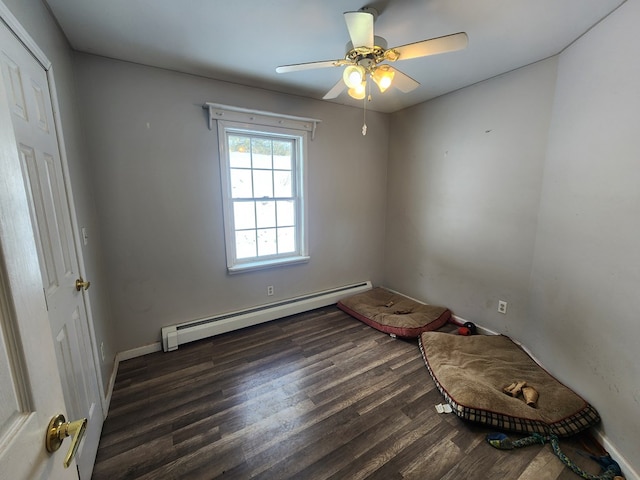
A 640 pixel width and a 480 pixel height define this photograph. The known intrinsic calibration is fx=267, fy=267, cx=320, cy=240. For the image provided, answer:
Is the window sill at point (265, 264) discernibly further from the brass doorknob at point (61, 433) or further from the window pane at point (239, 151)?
the brass doorknob at point (61, 433)

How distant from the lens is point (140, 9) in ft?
5.16

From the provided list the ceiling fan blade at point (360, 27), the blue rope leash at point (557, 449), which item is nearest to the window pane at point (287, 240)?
the ceiling fan blade at point (360, 27)

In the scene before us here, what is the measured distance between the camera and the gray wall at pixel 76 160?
4.46ft

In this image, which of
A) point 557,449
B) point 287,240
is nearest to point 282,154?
point 287,240

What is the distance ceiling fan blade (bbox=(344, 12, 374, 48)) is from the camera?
1.30 meters

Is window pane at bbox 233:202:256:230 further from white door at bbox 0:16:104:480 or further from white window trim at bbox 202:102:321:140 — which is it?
white door at bbox 0:16:104:480

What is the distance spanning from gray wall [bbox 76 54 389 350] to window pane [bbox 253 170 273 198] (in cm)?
Result: 42

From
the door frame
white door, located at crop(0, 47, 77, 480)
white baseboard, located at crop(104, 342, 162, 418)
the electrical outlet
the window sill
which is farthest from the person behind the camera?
the window sill

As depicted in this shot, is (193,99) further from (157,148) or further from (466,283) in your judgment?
(466,283)

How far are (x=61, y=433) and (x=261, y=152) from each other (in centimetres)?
264

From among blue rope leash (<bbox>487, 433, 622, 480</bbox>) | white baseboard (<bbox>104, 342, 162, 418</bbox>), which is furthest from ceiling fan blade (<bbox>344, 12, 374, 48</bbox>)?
white baseboard (<bbox>104, 342, 162, 418</bbox>)

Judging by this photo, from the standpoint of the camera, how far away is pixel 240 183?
2.76 m

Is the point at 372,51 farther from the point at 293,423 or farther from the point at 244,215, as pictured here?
the point at 293,423

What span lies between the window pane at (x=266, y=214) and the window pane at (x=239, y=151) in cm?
44
